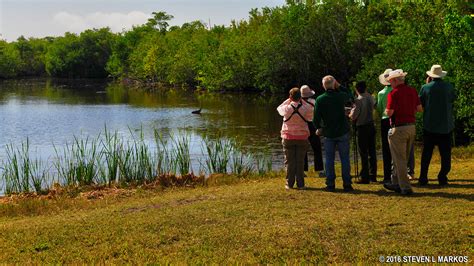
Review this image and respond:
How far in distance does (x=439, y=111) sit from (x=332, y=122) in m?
1.79

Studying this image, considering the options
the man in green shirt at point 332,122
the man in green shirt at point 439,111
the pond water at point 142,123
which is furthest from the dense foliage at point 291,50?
the pond water at point 142,123

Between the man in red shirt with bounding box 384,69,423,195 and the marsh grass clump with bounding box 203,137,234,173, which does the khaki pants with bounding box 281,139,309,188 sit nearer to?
the man in red shirt with bounding box 384,69,423,195

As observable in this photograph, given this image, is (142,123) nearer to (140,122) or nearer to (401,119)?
(140,122)

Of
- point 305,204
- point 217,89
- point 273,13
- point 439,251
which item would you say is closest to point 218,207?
point 305,204

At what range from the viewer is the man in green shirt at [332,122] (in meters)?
9.20

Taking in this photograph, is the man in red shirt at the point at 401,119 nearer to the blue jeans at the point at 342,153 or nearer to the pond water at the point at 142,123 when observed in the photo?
the blue jeans at the point at 342,153

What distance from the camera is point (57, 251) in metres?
6.83

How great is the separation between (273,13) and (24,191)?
5009 cm

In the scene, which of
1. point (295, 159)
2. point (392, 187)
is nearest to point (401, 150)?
point (392, 187)

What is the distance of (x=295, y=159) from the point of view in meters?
9.95

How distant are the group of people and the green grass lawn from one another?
0.37 metres

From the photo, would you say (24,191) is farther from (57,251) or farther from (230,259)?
(230,259)

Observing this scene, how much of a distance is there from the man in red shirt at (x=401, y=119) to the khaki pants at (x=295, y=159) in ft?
5.72

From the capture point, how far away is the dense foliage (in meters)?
22.7
